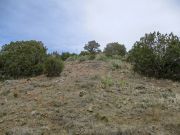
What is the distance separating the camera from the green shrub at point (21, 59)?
66.2 feet

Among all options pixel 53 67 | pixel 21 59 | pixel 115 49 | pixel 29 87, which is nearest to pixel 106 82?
pixel 29 87

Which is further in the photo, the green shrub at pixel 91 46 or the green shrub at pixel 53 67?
the green shrub at pixel 91 46

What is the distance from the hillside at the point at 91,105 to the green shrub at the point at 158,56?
25.6 inches

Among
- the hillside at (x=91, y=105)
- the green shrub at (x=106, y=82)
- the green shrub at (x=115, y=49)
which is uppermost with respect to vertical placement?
the green shrub at (x=115, y=49)

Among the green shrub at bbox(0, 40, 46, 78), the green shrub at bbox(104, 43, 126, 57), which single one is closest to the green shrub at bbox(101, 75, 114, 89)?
the green shrub at bbox(0, 40, 46, 78)

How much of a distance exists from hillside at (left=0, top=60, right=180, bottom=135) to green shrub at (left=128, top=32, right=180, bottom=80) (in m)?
0.65

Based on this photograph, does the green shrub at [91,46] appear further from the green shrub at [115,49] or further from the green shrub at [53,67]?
the green shrub at [53,67]

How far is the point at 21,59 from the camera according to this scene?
20281mm

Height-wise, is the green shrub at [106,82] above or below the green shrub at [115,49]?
below

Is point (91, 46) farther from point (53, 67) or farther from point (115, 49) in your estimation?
point (53, 67)

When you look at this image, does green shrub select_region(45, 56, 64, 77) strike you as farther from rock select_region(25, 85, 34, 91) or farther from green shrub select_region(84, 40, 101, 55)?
green shrub select_region(84, 40, 101, 55)

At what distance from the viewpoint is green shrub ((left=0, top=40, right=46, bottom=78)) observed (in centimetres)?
2019

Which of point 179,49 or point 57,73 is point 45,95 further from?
point 179,49

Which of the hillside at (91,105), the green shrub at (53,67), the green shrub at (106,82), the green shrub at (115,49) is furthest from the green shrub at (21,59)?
the green shrub at (115,49)
